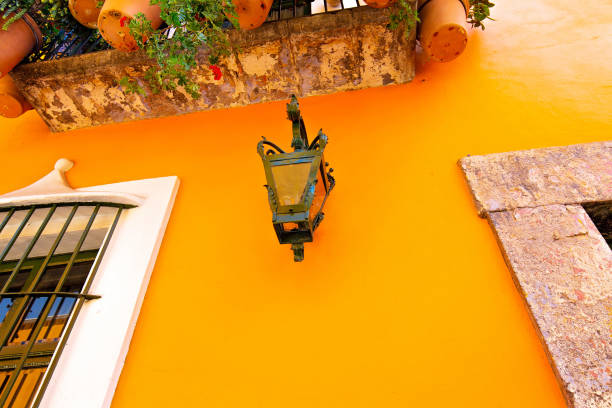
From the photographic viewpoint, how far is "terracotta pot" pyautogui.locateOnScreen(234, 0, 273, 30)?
84.7 inches

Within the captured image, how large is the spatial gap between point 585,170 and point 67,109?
3.43m

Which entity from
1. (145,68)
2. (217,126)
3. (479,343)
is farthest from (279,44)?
(479,343)

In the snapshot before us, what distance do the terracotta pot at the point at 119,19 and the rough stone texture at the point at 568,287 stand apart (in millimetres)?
2304

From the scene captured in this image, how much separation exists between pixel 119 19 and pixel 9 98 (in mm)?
1153

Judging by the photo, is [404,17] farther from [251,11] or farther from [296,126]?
[296,126]

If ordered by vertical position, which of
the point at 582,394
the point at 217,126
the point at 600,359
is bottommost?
the point at 582,394

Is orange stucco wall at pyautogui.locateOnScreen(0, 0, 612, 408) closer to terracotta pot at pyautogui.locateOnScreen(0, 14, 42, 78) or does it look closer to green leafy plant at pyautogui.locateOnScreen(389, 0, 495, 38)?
green leafy plant at pyautogui.locateOnScreen(389, 0, 495, 38)

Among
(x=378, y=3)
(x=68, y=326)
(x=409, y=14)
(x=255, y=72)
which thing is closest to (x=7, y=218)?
(x=68, y=326)

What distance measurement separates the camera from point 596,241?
1.66 metres

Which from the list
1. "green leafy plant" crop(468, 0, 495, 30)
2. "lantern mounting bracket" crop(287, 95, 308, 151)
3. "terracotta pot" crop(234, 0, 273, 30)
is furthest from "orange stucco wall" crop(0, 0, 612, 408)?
"terracotta pot" crop(234, 0, 273, 30)

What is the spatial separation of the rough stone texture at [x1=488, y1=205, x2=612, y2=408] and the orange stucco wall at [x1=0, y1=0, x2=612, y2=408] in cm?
8

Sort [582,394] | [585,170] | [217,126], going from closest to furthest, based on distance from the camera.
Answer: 1. [582,394]
2. [585,170]
3. [217,126]

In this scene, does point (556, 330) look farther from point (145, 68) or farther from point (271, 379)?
point (145, 68)

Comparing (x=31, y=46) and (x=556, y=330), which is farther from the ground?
(x=31, y=46)
